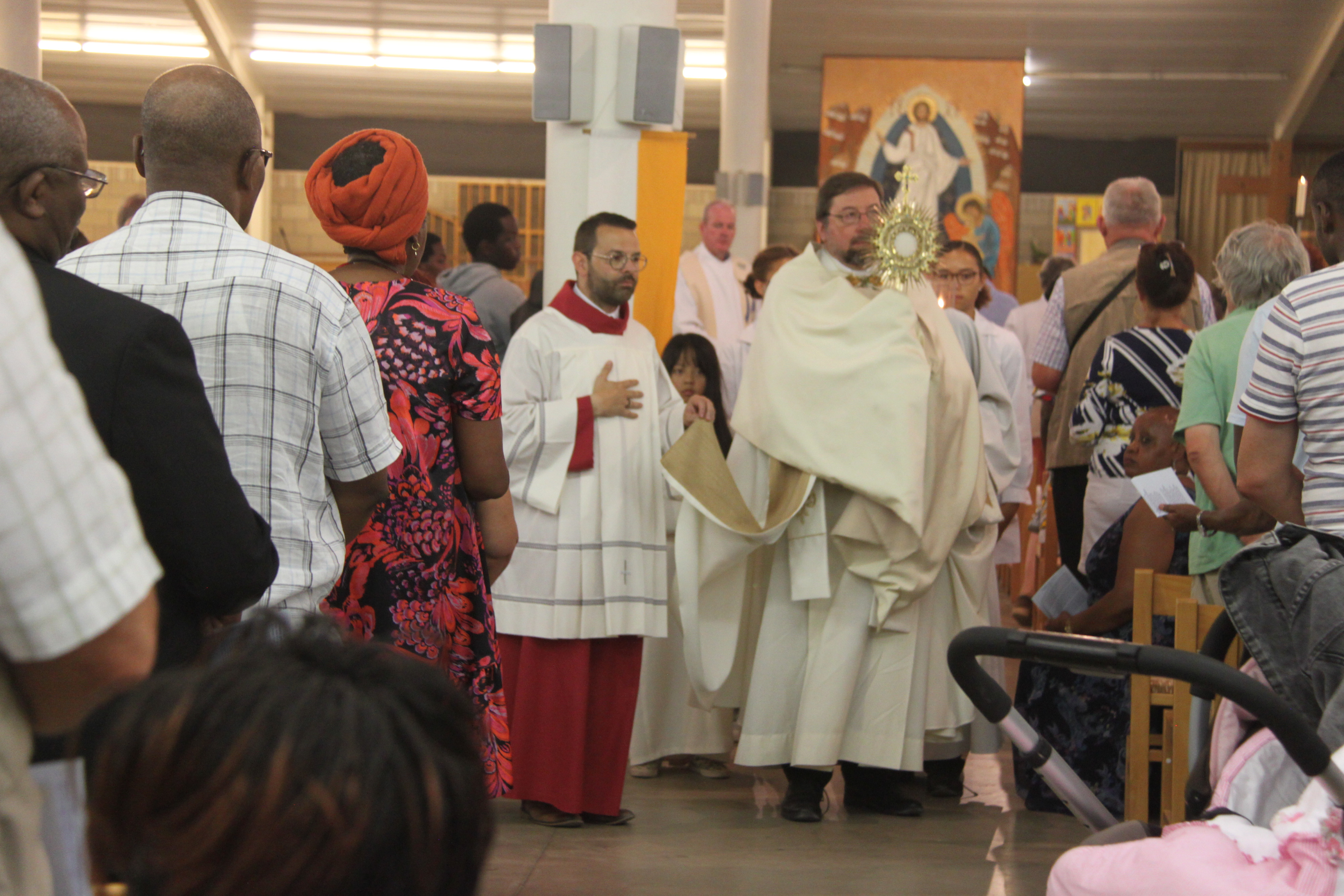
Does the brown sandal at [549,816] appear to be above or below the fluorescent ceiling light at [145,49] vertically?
below

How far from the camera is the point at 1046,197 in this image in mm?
14594

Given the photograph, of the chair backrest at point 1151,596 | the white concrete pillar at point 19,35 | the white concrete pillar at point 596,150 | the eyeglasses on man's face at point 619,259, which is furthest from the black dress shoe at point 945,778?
the white concrete pillar at point 19,35

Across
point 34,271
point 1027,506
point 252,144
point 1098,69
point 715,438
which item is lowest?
point 1027,506

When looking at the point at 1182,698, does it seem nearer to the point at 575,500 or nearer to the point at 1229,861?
the point at 1229,861

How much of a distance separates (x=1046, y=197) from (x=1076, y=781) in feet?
43.9

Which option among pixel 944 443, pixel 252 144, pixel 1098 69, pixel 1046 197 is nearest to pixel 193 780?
pixel 252 144

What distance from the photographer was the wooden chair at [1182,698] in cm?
290

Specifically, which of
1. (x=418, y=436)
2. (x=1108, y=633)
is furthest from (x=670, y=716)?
(x=418, y=436)

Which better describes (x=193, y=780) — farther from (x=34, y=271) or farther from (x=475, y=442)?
(x=475, y=442)

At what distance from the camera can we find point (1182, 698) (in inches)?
119

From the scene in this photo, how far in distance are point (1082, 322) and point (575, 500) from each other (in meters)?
2.19

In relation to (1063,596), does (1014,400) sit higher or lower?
higher

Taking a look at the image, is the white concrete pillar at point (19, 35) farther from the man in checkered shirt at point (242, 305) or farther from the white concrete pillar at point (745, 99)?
the man in checkered shirt at point (242, 305)

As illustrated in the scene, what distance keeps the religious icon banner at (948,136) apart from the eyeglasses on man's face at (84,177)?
31.5ft
